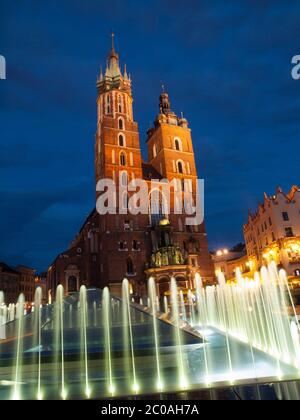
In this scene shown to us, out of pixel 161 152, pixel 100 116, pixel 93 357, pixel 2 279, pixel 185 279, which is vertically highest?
pixel 100 116

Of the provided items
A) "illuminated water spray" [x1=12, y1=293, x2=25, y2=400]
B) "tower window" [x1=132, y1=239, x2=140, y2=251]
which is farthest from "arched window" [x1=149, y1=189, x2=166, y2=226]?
"illuminated water spray" [x1=12, y1=293, x2=25, y2=400]

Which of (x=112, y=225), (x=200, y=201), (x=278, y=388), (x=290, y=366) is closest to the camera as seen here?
(x=278, y=388)

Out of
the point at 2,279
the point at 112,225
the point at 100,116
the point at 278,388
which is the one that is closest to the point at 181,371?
the point at 278,388

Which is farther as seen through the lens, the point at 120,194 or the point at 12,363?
the point at 120,194

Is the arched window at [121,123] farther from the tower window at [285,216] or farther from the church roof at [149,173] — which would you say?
the tower window at [285,216]

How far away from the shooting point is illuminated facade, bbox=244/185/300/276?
43603 mm

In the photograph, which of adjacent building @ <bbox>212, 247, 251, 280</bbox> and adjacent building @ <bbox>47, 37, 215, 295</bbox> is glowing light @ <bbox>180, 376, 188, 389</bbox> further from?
adjacent building @ <bbox>212, 247, 251, 280</bbox>

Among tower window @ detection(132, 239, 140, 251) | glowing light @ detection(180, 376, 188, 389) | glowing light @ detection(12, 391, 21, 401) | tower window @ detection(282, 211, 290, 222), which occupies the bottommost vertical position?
glowing light @ detection(180, 376, 188, 389)

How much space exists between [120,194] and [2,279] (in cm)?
4443

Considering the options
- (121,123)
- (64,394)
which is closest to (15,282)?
(121,123)

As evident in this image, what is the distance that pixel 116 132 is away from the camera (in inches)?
2224

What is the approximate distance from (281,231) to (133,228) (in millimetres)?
24091

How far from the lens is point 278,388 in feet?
19.7
